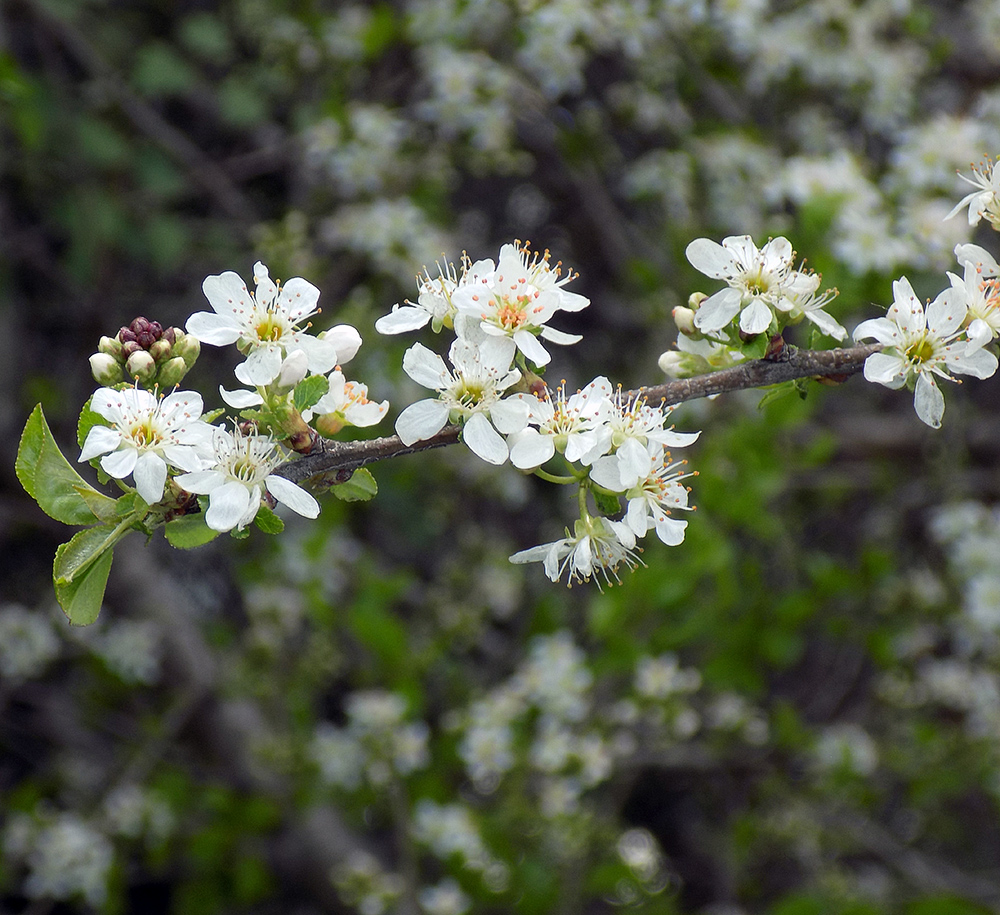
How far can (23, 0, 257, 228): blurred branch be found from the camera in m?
3.06

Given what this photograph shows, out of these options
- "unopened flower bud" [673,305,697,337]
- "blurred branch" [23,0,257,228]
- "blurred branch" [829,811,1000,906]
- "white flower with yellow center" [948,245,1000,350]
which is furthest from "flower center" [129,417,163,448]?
"blurred branch" [829,811,1000,906]

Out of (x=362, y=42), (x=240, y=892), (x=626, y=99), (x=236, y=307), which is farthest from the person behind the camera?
(x=626, y=99)

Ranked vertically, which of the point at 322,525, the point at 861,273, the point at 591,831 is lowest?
the point at 591,831

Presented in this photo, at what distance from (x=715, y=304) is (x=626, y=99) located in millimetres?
2375

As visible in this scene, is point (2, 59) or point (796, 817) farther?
point (796, 817)

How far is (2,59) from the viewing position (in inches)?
89.3

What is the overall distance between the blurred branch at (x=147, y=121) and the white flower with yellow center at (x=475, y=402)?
2.54 metres

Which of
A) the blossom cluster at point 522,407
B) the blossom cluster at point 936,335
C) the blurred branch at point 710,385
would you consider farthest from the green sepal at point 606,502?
the blossom cluster at point 936,335

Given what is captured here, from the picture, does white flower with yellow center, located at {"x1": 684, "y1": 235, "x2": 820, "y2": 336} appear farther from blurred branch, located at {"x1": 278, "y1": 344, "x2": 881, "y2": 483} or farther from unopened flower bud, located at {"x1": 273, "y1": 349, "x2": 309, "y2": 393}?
unopened flower bud, located at {"x1": 273, "y1": 349, "x2": 309, "y2": 393}

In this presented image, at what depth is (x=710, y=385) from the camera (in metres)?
1.12

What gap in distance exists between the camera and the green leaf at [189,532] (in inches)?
39.5

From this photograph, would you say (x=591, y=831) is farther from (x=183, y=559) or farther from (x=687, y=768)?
(x=183, y=559)

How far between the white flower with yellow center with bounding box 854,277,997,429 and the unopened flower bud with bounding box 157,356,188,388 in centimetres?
82

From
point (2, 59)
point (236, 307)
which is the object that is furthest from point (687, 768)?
point (2, 59)
